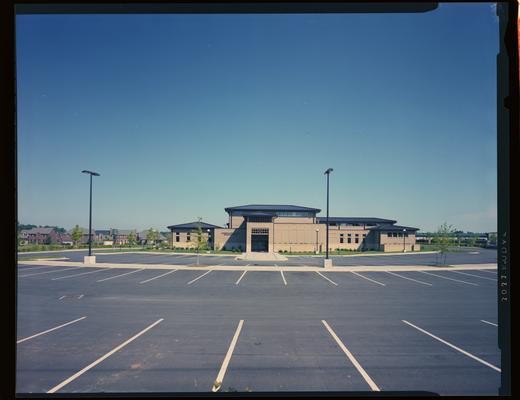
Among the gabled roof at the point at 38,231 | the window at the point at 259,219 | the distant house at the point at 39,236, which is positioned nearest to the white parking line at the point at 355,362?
the window at the point at 259,219

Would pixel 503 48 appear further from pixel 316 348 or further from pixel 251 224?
pixel 251 224

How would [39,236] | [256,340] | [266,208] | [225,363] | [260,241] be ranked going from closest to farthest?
[225,363] → [256,340] → [260,241] → [266,208] → [39,236]

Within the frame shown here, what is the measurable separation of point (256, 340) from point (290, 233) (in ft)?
125

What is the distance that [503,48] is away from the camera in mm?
1979

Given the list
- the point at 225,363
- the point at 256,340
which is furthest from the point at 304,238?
the point at 225,363

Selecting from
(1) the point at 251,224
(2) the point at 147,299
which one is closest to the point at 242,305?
(2) the point at 147,299

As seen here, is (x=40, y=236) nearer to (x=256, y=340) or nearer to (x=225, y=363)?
(x=256, y=340)

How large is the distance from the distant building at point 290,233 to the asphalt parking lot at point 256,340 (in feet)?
102

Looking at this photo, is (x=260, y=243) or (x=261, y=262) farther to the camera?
(x=260, y=243)

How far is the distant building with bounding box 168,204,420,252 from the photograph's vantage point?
4438 centimetres

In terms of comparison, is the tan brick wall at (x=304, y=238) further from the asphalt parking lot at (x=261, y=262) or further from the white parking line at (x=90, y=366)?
the white parking line at (x=90, y=366)

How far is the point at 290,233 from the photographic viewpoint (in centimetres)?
4459

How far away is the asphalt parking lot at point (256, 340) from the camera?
16.9 feet
